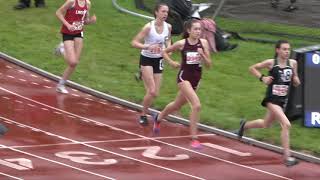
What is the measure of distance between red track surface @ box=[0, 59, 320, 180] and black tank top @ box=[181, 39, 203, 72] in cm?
127

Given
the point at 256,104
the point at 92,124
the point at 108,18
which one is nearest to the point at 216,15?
the point at 108,18

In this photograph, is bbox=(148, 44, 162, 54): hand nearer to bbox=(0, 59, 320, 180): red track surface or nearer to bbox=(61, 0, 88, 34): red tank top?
bbox=(0, 59, 320, 180): red track surface

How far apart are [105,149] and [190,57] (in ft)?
6.24

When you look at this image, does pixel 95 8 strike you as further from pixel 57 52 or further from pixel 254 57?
pixel 57 52

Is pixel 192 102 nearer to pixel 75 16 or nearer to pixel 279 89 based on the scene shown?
pixel 279 89

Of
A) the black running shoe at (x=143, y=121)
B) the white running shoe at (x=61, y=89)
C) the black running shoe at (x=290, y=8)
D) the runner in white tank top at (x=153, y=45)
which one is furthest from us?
the black running shoe at (x=290, y=8)

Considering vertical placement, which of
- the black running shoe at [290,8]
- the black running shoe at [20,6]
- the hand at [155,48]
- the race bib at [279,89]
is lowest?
the black running shoe at [290,8]

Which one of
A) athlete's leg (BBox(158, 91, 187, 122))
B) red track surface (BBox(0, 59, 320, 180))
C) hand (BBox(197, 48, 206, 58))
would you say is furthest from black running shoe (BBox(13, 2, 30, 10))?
hand (BBox(197, 48, 206, 58))

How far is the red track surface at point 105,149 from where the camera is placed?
10.0m

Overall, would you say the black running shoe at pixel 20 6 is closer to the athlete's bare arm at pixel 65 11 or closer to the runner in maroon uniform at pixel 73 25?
the runner in maroon uniform at pixel 73 25

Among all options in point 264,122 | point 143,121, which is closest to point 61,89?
point 143,121

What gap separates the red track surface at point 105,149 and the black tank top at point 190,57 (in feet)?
4.17

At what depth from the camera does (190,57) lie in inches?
442

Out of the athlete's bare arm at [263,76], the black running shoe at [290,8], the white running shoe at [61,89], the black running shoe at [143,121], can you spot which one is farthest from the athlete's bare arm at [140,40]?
the black running shoe at [290,8]
